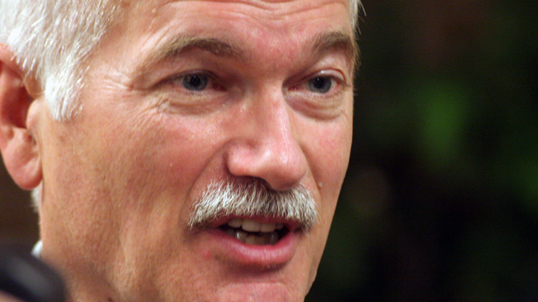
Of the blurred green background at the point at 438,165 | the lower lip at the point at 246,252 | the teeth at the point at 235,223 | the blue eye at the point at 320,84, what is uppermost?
the blue eye at the point at 320,84

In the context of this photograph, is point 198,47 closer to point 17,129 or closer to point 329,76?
point 329,76

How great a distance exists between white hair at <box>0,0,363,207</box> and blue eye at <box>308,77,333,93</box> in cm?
57

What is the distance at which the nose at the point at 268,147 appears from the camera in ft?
5.72

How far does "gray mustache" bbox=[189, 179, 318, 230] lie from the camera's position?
69.2 inches

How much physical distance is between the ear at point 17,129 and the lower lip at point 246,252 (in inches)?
22.6

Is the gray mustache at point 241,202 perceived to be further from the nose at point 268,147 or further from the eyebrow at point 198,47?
the eyebrow at point 198,47

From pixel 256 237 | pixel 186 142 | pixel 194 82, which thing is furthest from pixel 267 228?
pixel 194 82

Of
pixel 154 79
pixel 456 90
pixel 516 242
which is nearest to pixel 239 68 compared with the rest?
pixel 154 79

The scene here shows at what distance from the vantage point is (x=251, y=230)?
1847 millimetres

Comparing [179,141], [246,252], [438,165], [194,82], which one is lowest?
[438,165]

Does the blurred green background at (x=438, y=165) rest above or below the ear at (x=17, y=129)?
below

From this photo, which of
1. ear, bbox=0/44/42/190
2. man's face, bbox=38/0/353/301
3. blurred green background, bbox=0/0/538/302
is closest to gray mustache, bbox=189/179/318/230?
man's face, bbox=38/0/353/301

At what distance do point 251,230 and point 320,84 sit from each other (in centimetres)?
47

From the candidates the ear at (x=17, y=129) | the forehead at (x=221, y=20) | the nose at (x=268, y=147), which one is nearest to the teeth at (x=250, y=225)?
the nose at (x=268, y=147)
